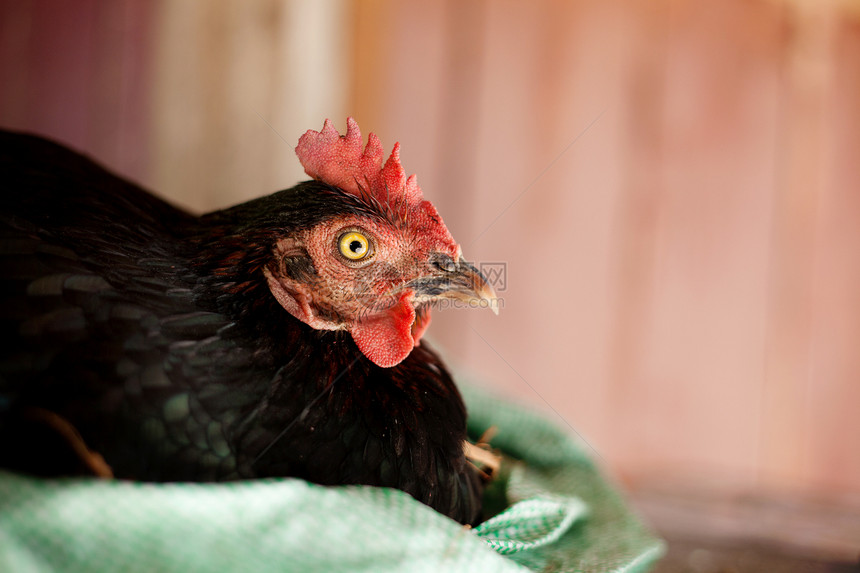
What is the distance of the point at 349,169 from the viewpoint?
0.78m

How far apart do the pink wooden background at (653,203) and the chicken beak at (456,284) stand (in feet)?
3.26

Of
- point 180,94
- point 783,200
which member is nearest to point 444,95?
point 180,94

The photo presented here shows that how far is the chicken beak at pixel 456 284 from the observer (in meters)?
0.76

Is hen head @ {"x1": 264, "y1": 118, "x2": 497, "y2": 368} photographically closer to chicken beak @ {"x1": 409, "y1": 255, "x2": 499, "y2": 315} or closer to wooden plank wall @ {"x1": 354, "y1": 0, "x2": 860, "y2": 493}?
chicken beak @ {"x1": 409, "y1": 255, "x2": 499, "y2": 315}

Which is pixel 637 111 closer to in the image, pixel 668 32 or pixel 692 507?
pixel 668 32

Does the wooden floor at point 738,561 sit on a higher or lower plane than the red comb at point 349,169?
lower

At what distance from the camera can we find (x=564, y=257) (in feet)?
6.44

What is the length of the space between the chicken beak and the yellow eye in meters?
0.08

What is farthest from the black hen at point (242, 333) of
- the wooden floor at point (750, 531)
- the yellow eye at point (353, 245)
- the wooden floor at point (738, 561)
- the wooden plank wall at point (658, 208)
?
the wooden plank wall at point (658, 208)

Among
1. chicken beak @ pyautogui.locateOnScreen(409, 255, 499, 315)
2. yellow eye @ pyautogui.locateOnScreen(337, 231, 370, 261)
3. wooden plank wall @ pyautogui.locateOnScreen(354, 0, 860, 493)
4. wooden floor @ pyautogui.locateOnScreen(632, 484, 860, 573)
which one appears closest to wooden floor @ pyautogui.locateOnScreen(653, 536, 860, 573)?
wooden floor @ pyautogui.locateOnScreen(632, 484, 860, 573)

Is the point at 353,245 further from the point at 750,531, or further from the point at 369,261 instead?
the point at 750,531

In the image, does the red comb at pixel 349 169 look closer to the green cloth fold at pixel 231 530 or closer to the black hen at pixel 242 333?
the black hen at pixel 242 333

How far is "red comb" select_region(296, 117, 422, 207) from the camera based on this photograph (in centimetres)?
78

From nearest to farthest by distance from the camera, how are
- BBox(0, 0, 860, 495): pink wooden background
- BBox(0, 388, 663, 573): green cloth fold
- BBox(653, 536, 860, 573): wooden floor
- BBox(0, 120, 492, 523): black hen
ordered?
BBox(0, 388, 663, 573): green cloth fold < BBox(0, 120, 492, 523): black hen < BBox(653, 536, 860, 573): wooden floor < BBox(0, 0, 860, 495): pink wooden background
